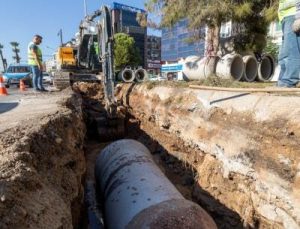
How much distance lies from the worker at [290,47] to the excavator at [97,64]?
4266 millimetres

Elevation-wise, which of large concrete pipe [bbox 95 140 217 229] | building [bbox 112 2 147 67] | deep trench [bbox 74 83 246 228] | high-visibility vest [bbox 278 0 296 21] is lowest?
deep trench [bbox 74 83 246 228]

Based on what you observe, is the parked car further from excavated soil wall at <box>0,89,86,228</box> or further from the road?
excavated soil wall at <box>0,89,86,228</box>

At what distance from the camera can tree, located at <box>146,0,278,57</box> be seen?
29.9ft

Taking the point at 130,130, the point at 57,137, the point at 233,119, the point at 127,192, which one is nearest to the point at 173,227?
the point at 127,192

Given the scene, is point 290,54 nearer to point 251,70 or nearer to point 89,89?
point 251,70

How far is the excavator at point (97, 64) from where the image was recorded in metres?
7.64

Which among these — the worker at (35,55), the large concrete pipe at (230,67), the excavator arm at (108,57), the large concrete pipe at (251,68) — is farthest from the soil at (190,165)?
the worker at (35,55)

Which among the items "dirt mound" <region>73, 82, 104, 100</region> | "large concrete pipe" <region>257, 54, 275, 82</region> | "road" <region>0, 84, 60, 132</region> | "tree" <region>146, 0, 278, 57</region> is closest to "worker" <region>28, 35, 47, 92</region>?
"dirt mound" <region>73, 82, 104, 100</region>

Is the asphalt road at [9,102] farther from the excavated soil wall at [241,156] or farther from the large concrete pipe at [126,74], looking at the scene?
the large concrete pipe at [126,74]

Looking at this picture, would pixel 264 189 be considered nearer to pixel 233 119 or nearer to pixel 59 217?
pixel 233 119

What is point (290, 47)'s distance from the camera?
14.4 feet

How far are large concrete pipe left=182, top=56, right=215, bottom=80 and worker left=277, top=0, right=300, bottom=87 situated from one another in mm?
4084

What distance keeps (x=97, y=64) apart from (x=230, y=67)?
5.47 metres

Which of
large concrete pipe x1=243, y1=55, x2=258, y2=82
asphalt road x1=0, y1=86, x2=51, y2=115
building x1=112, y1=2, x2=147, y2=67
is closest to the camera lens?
asphalt road x1=0, y1=86, x2=51, y2=115
